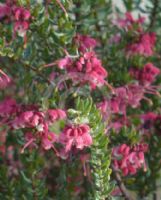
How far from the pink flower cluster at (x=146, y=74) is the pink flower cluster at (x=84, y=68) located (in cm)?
31

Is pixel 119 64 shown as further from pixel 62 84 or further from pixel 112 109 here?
pixel 62 84

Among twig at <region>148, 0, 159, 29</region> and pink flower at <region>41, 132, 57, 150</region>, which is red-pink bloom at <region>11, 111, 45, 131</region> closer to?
pink flower at <region>41, 132, 57, 150</region>

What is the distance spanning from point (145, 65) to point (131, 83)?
86 mm

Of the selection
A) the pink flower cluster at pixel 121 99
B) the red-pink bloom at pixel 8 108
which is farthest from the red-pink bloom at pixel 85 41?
the red-pink bloom at pixel 8 108

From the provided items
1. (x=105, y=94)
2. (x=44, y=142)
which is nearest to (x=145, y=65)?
(x=105, y=94)

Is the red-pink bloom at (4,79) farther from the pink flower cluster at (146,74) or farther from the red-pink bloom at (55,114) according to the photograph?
the pink flower cluster at (146,74)

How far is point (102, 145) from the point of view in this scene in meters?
1.22

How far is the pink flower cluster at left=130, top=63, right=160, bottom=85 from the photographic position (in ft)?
5.16

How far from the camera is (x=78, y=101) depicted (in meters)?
1.16

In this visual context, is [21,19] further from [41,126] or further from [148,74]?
[148,74]

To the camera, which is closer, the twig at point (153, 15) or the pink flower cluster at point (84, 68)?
the pink flower cluster at point (84, 68)

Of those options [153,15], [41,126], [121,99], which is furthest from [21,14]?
[153,15]

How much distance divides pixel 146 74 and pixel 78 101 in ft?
1.52

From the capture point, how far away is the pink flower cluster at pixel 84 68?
1.25m
